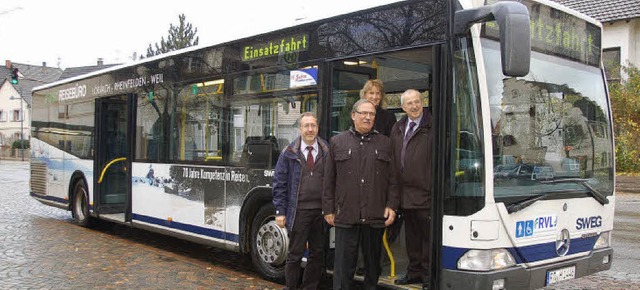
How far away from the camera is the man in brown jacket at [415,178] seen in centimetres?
532

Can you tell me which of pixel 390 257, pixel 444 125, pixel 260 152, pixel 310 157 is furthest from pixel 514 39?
pixel 260 152

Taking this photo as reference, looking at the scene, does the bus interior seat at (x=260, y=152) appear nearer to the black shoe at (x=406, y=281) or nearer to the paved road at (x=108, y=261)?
the paved road at (x=108, y=261)

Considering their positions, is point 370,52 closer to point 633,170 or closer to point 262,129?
point 262,129

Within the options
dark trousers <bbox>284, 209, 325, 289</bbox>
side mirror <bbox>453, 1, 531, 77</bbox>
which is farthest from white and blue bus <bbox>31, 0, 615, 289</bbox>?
dark trousers <bbox>284, 209, 325, 289</bbox>

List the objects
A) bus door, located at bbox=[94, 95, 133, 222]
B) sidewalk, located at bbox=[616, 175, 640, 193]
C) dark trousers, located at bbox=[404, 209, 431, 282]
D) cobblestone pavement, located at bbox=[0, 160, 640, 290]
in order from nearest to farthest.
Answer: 1. dark trousers, located at bbox=[404, 209, 431, 282]
2. cobblestone pavement, located at bbox=[0, 160, 640, 290]
3. bus door, located at bbox=[94, 95, 133, 222]
4. sidewalk, located at bbox=[616, 175, 640, 193]

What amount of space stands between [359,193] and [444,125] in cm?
96

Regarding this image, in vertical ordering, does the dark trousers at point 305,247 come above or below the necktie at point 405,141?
below

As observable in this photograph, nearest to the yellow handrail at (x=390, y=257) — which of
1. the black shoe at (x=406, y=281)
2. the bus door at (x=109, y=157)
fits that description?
the black shoe at (x=406, y=281)

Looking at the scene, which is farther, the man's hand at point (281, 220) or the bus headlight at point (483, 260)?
the man's hand at point (281, 220)

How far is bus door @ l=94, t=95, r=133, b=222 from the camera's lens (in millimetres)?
10898

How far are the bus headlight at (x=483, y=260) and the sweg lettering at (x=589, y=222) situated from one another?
112 cm

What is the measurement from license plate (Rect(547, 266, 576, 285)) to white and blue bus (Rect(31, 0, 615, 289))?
1 cm

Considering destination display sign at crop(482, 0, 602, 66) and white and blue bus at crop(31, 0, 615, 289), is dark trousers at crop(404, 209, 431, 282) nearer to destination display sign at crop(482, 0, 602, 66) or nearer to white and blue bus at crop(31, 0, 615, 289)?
white and blue bus at crop(31, 0, 615, 289)

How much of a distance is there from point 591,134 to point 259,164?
3577 mm
